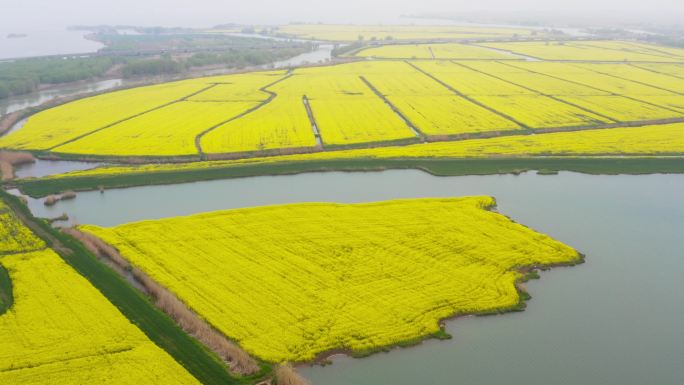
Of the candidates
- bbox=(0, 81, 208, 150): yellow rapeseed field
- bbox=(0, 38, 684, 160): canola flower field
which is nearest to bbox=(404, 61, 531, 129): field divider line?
bbox=(0, 38, 684, 160): canola flower field

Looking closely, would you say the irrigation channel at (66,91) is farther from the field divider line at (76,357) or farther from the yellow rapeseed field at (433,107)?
the field divider line at (76,357)

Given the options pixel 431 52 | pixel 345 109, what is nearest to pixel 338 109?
pixel 345 109

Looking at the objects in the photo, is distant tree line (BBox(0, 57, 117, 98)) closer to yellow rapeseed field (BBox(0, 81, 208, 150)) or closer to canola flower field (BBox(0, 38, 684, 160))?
yellow rapeseed field (BBox(0, 81, 208, 150))

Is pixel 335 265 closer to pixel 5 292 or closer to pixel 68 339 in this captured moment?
pixel 68 339

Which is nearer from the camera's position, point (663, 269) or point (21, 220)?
point (663, 269)

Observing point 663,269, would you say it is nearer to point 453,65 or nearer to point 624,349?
point 624,349

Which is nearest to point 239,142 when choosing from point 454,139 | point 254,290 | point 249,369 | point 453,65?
point 454,139

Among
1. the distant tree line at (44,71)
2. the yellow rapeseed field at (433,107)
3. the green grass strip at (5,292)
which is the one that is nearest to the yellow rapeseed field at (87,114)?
the distant tree line at (44,71)
